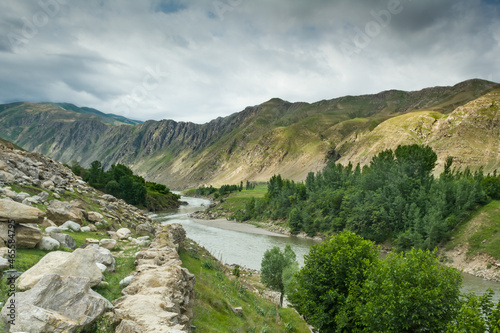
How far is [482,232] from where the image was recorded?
65.1m

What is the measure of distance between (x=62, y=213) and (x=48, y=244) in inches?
269

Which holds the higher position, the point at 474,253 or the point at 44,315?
the point at 44,315

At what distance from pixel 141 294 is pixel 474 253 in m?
77.8

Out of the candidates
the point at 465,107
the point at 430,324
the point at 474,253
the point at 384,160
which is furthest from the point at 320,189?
the point at 465,107

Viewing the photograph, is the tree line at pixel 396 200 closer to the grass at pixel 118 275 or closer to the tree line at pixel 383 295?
the tree line at pixel 383 295

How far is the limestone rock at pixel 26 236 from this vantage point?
1234 cm

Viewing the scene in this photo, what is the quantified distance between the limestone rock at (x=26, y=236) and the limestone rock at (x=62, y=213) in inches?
250

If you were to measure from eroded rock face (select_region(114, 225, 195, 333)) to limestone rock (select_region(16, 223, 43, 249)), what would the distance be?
15.9ft

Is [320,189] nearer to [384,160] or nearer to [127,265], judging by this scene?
[384,160]

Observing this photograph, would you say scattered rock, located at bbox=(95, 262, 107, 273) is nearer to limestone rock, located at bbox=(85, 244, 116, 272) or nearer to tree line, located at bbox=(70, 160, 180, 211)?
limestone rock, located at bbox=(85, 244, 116, 272)

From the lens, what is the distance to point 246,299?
22.0 m

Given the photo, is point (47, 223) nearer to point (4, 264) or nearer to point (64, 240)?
point (64, 240)

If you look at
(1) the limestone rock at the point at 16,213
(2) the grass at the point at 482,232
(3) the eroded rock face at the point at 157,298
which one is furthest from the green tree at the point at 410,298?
(2) the grass at the point at 482,232

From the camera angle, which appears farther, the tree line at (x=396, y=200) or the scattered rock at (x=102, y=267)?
the tree line at (x=396, y=200)
